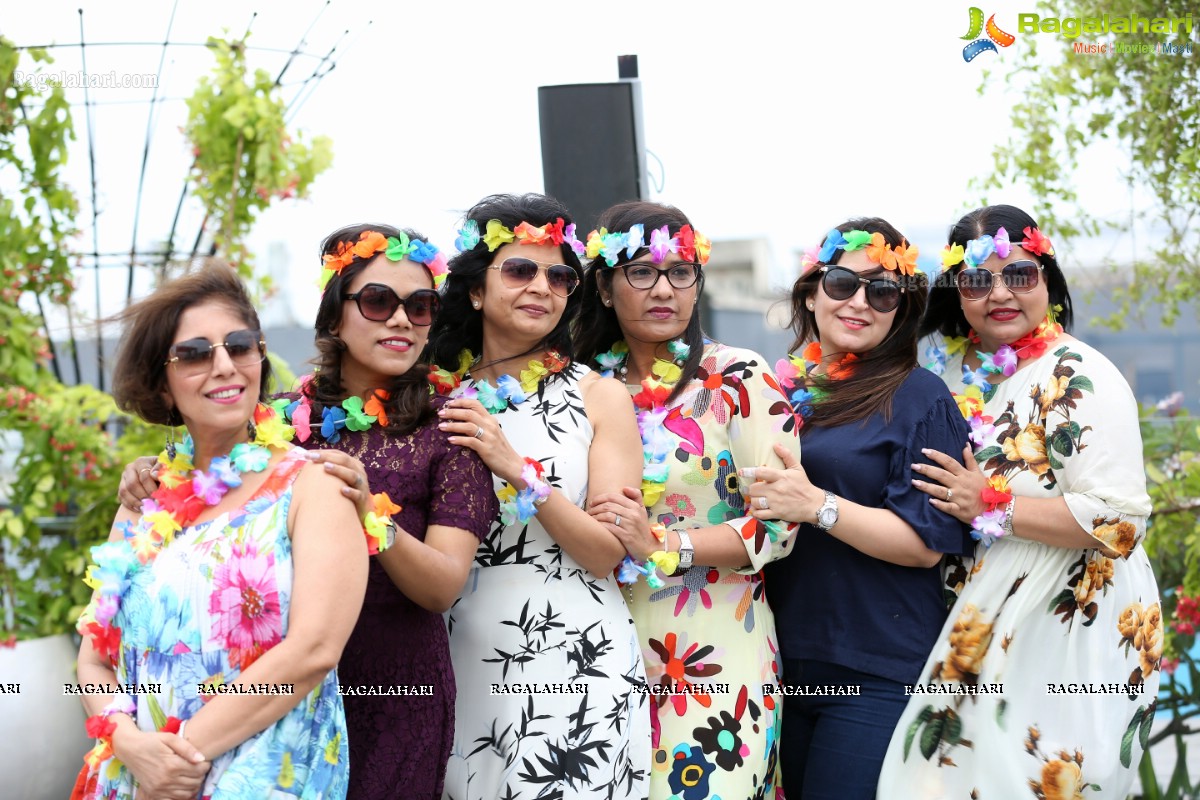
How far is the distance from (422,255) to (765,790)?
1550mm

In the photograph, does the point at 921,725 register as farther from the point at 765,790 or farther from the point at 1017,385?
the point at 1017,385

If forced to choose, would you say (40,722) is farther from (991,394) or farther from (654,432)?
(991,394)

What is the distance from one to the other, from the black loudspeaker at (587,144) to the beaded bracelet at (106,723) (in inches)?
90.5

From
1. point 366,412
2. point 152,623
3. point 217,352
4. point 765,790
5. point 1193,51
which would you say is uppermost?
point 1193,51

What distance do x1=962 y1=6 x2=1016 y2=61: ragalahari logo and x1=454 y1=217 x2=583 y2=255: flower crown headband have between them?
3.22m

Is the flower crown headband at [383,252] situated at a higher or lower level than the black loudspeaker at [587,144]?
lower

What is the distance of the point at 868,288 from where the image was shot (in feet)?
10.4

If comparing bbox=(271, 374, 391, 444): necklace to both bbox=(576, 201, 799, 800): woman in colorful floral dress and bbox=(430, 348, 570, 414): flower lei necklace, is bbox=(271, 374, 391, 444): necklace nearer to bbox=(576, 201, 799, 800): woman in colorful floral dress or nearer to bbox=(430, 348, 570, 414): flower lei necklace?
bbox=(430, 348, 570, 414): flower lei necklace

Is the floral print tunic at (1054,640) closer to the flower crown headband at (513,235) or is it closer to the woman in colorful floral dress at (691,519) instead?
the woman in colorful floral dress at (691,519)

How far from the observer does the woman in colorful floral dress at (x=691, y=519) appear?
9.37 ft

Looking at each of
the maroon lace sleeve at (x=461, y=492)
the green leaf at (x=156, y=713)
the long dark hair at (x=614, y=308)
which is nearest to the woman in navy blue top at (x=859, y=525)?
the long dark hair at (x=614, y=308)

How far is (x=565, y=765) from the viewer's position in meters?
2.68

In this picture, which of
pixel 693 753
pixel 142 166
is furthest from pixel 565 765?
pixel 142 166

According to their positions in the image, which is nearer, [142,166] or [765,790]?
[765,790]
